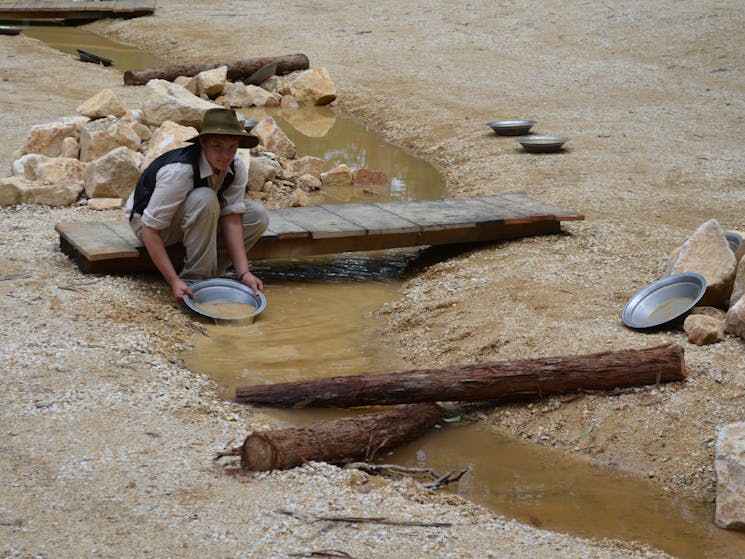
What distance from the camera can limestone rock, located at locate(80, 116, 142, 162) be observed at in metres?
8.36

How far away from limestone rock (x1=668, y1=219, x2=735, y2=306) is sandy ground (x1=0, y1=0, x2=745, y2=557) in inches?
15.8

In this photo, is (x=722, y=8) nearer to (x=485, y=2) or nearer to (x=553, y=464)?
(x=485, y=2)

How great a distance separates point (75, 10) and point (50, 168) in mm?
12115

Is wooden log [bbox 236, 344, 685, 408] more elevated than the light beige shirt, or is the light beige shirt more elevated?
the light beige shirt

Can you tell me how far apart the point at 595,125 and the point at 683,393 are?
693 centimetres

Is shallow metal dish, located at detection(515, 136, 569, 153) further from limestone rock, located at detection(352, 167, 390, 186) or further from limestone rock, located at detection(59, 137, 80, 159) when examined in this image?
limestone rock, located at detection(59, 137, 80, 159)

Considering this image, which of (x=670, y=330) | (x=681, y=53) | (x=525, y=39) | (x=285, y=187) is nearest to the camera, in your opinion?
(x=670, y=330)

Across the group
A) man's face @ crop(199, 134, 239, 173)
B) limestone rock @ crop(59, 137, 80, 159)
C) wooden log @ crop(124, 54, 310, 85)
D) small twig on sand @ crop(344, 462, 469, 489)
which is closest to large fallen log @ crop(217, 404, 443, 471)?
small twig on sand @ crop(344, 462, 469, 489)

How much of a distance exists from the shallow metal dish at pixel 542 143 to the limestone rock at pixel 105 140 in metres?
3.86

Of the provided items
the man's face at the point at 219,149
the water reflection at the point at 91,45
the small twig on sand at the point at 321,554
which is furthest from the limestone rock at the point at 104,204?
the water reflection at the point at 91,45

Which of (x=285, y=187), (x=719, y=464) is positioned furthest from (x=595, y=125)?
(x=719, y=464)

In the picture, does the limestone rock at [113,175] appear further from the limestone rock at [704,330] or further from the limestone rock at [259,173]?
the limestone rock at [704,330]

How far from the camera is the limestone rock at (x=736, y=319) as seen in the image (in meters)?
5.29

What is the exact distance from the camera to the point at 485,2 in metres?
18.4
